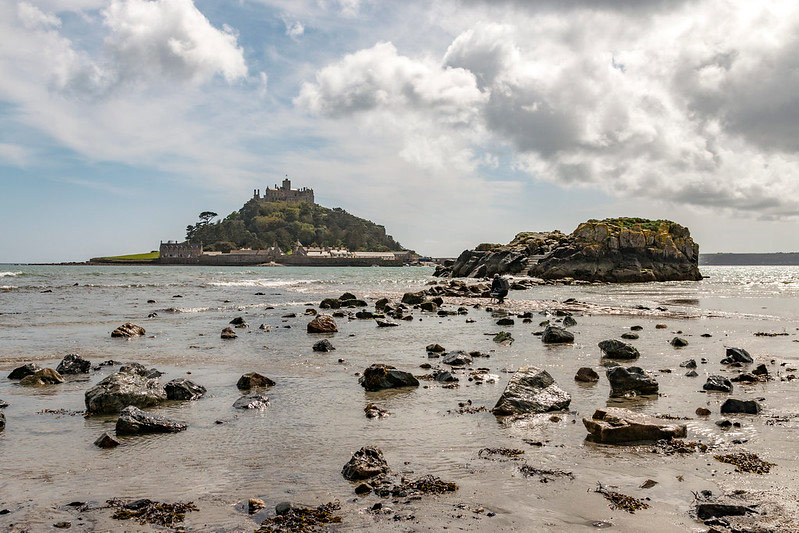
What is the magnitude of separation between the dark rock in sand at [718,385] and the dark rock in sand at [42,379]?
1399 cm

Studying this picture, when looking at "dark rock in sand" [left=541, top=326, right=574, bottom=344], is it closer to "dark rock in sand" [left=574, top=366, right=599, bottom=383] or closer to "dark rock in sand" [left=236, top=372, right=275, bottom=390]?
"dark rock in sand" [left=574, top=366, right=599, bottom=383]

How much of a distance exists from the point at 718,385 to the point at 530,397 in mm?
4270

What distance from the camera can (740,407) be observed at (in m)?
9.16

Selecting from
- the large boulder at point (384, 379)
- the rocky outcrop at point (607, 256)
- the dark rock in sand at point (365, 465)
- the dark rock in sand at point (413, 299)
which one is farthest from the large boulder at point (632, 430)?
the rocky outcrop at point (607, 256)

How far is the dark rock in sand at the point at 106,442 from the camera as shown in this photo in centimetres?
773

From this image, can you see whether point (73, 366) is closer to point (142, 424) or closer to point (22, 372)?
point (22, 372)

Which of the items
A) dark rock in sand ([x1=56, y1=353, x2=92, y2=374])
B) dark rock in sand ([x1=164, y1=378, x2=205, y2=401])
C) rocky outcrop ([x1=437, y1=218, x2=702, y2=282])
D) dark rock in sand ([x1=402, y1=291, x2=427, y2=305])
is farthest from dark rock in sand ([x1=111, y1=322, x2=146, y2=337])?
rocky outcrop ([x1=437, y1=218, x2=702, y2=282])

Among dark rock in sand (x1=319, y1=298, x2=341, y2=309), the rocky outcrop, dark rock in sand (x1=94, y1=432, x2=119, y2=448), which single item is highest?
the rocky outcrop

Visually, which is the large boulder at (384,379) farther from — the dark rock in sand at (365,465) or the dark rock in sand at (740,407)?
the dark rock in sand at (740,407)

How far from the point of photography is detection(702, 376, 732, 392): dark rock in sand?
10852mm

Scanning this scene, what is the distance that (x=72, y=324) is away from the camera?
24.5 meters

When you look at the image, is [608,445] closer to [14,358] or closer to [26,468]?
[26,468]

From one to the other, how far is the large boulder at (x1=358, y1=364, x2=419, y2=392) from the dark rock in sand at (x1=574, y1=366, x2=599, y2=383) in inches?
146

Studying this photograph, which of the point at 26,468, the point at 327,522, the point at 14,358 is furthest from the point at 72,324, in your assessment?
the point at 327,522
